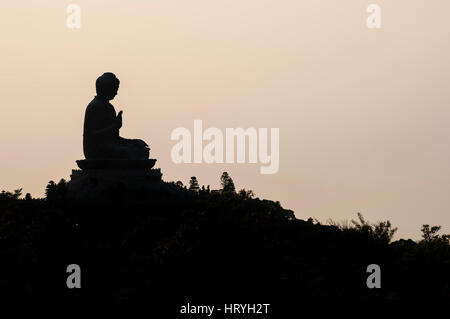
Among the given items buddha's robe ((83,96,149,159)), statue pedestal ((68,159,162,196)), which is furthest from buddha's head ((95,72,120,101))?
statue pedestal ((68,159,162,196))

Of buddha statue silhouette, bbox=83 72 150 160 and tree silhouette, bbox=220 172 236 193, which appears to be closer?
buddha statue silhouette, bbox=83 72 150 160

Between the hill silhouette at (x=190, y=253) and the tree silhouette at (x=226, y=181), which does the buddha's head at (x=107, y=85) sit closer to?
the hill silhouette at (x=190, y=253)

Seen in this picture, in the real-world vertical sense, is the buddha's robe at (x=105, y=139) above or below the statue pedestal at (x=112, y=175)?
above

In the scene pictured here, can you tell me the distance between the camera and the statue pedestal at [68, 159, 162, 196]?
4741 centimetres

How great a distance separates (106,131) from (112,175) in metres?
1.85

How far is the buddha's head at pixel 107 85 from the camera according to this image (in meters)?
49.2

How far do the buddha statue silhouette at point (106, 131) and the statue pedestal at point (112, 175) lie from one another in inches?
14.5

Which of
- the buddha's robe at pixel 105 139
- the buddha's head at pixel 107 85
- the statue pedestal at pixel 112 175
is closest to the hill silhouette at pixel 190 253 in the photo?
the statue pedestal at pixel 112 175

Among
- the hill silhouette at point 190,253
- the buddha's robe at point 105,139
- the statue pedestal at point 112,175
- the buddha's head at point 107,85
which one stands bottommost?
the hill silhouette at point 190,253

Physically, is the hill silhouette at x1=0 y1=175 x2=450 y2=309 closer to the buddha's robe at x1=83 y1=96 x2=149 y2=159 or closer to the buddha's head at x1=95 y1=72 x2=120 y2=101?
the buddha's robe at x1=83 y1=96 x2=149 y2=159

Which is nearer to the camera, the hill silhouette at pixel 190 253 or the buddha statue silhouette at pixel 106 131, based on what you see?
the hill silhouette at pixel 190 253

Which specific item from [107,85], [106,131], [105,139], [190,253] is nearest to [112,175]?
[105,139]

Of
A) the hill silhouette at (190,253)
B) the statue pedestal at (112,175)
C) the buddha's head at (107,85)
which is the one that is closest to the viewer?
the hill silhouette at (190,253)

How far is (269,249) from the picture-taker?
135 ft
